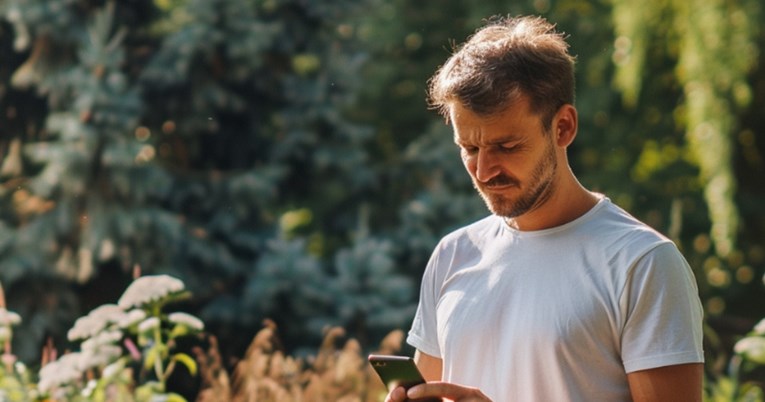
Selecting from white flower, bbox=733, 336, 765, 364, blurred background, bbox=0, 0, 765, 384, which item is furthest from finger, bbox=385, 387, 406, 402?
blurred background, bbox=0, 0, 765, 384

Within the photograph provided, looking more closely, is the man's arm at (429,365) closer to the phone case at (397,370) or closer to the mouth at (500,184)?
the phone case at (397,370)

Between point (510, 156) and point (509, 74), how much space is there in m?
0.14

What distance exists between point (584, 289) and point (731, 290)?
337 inches

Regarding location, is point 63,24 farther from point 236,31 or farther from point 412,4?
point 412,4

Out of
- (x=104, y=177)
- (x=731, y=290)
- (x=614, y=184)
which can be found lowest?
(x=731, y=290)

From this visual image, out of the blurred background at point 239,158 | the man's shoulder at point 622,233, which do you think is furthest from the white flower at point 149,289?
the blurred background at point 239,158

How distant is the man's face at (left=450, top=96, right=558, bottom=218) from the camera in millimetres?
1978

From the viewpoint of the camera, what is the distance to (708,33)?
662 centimetres

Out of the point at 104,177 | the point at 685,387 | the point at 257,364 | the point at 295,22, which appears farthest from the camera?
the point at 295,22

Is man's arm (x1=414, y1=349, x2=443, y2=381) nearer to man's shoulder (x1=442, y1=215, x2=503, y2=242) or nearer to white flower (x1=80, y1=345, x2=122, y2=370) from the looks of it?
man's shoulder (x1=442, y1=215, x2=503, y2=242)

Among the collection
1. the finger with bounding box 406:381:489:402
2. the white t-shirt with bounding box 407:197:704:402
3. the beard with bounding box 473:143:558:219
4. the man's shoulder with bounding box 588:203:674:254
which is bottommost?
the finger with bounding box 406:381:489:402

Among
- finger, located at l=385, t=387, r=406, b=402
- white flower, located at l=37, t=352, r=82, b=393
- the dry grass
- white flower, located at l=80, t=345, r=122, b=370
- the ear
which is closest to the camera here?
finger, located at l=385, t=387, r=406, b=402

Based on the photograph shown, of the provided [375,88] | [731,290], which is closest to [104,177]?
[375,88]

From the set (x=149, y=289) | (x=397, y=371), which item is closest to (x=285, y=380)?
(x=149, y=289)
